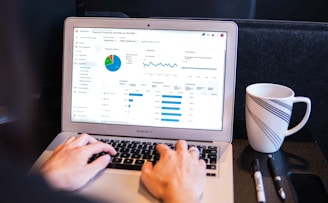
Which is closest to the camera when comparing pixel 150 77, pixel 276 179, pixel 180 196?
pixel 180 196

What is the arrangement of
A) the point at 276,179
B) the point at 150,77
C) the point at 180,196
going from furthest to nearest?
the point at 150,77 → the point at 276,179 → the point at 180,196

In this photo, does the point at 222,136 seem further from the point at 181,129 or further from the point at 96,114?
the point at 96,114

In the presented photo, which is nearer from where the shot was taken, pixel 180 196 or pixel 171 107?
pixel 180 196

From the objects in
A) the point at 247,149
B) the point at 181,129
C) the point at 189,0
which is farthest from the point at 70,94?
the point at 189,0

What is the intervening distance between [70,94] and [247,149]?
0.40 meters

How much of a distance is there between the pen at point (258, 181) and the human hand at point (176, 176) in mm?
96

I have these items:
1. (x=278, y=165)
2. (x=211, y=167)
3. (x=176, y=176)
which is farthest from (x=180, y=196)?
(x=278, y=165)

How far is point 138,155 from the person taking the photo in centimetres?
79

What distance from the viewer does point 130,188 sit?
2.30 ft

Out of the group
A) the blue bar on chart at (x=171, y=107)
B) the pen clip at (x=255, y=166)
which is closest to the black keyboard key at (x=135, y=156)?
the blue bar on chart at (x=171, y=107)

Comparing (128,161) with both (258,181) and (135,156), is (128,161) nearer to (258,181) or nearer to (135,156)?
(135,156)

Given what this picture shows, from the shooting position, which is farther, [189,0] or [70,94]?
[189,0]

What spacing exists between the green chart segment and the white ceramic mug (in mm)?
277

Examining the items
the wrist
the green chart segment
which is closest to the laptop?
the green chart segment
